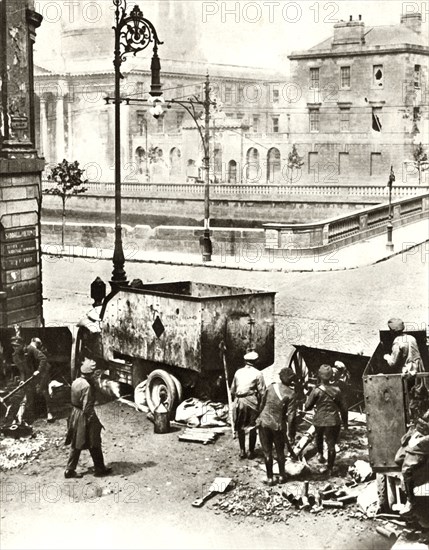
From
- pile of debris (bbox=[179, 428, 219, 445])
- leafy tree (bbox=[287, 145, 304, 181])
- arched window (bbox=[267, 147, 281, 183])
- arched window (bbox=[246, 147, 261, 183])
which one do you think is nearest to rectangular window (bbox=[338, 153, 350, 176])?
leafy tree (bbox=[287, 145, 304, 181])

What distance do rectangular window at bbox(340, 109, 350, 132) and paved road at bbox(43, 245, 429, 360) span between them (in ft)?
101

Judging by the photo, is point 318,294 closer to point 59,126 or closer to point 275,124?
point 275,124

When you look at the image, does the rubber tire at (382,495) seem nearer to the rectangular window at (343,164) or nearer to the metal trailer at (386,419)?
the metal trailer at (386,419)

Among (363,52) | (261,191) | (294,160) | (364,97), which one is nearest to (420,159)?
(364,97)

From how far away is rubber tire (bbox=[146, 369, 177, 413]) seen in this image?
12656mm

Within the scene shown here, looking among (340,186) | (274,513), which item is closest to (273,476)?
(274,513)

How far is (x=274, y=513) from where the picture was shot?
941cm

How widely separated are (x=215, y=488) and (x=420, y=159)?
168 feet

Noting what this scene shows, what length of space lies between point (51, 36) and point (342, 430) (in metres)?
73.5

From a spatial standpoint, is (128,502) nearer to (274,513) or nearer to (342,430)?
(274,513)

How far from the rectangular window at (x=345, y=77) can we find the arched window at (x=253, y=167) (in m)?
9.70

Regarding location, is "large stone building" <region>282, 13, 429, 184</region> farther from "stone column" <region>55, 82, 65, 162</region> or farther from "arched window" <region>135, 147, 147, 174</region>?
"stone column" <region>55, 82, 65, 162</region>

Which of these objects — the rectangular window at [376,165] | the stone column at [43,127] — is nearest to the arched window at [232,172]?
the rectangular window at [376,165]

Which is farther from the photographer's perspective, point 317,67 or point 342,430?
point 317,67
